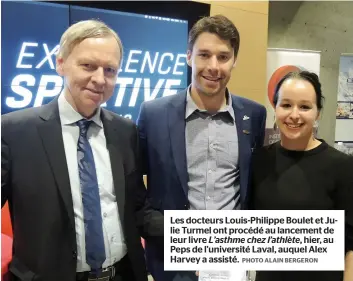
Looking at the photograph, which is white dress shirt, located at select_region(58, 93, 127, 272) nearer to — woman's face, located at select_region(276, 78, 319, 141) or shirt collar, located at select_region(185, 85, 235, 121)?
shirt collar, located at select_region(185, 85, 235, 121)

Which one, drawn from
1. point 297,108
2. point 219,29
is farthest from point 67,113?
point 297,108

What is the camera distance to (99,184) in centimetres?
112

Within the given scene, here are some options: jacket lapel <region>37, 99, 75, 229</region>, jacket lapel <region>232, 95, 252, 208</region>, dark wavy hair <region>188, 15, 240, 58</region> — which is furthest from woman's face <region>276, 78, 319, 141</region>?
jacket lapel <region>37, 99, 75, 229</region>

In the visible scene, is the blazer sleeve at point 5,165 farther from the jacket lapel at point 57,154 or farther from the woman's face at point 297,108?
the woman's face at point 297,108

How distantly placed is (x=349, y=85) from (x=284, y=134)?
2.95 m

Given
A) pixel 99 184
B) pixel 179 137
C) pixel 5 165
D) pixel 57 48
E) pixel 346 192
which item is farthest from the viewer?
pixel 57 48

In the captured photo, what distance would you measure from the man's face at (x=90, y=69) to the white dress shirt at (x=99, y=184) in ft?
0.20

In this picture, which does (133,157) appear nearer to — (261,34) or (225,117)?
(225,117)

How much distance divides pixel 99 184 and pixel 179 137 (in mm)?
343

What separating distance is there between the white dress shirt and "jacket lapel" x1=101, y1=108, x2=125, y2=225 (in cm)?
1

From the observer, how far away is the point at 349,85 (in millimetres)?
3885

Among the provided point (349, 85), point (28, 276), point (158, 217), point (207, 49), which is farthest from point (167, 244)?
point (349, 85)
